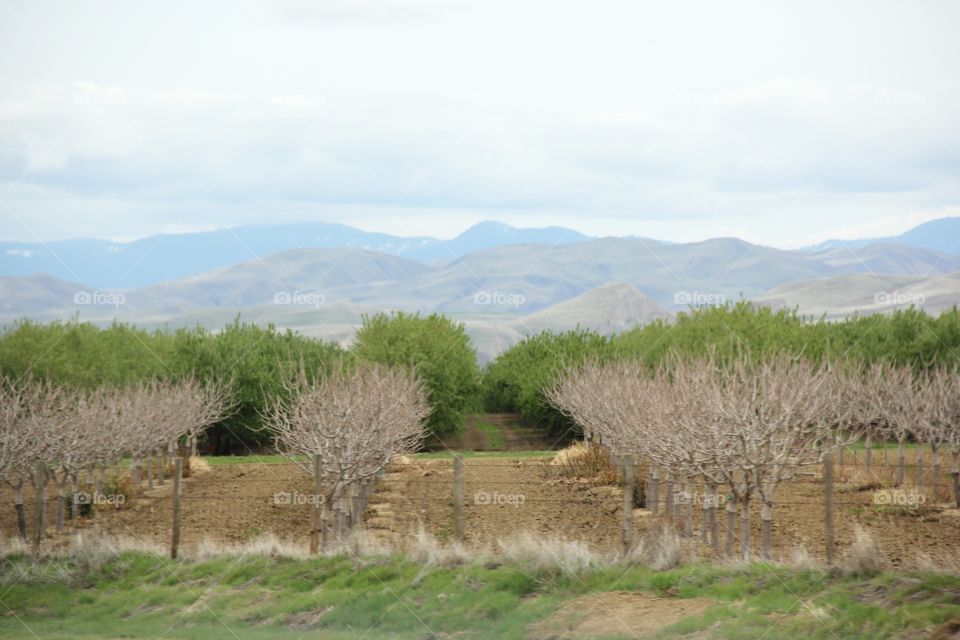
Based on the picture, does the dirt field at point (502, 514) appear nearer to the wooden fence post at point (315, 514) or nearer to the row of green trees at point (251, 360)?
the wooden fence post at point (315, 514)

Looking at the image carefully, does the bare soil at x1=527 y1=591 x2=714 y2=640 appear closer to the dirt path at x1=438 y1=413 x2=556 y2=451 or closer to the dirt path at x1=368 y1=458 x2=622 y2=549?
the dirt path at x1=368 y1=458 x2=622 y2=549

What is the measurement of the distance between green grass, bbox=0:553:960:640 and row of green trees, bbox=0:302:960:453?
36.2 m

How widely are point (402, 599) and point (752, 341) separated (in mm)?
42552

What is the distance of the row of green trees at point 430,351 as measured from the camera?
60562 mm

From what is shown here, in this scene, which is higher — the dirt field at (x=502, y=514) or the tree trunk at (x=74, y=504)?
the tree trunk at (x=74, y=504)

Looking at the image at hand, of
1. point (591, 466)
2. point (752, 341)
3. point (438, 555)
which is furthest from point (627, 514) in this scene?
point (752, 341)

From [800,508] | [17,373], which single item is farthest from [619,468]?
[17,373]

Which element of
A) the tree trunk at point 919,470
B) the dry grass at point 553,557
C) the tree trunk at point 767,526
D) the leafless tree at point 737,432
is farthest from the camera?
the tree trunk at point 919,470

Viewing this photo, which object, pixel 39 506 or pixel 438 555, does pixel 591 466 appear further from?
pixel 39 506

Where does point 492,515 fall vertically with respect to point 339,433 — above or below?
below

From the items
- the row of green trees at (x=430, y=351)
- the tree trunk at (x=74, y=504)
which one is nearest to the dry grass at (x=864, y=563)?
the tree trunk at (x=74, y=504)

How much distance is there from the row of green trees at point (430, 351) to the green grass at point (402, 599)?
119 ft

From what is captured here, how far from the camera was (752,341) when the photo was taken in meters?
57.8

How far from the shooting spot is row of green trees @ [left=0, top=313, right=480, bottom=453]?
201 feet
